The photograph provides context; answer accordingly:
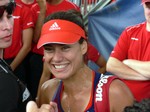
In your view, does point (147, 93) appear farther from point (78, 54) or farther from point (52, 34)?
point (52, 34)

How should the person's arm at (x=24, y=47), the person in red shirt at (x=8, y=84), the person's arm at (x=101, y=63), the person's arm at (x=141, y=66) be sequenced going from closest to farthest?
the person in red shirt at (x=8, y=84)
the person's arm at (x=141, y=66)
the person's arm at (x=101, y=63)
the person's arm at (x=24, y=47)

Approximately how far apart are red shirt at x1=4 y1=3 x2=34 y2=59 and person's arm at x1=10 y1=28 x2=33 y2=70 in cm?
5

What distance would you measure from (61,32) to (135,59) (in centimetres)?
104

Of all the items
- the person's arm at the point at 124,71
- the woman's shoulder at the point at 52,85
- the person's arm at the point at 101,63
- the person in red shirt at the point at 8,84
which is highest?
the person in red shirt at the point at 8,84

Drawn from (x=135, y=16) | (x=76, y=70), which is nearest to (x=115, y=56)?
(x=135, y=16)

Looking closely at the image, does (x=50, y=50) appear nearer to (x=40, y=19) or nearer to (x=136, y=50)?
(x=136, y=50)

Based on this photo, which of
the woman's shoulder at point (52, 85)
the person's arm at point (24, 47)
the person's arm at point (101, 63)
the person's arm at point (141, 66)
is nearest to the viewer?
the woman's shoulder at point (52, 85)

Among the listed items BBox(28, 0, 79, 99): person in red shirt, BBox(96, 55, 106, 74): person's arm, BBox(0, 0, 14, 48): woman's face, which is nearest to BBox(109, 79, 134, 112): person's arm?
BBox(0, 0, 14, 48): woman's face

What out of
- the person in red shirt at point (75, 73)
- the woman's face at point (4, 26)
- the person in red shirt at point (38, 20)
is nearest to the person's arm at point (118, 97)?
the person in red shirt at point (75, 73)

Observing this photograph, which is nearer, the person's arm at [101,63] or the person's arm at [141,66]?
the person's arm at [141,66]

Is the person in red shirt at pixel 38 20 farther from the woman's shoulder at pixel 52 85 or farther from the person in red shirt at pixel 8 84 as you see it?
the person in red shirt at pixel 8 84

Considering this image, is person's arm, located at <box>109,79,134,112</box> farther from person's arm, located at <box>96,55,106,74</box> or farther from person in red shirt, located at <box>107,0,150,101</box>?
person's arm, located at <box>96,55,106,74</box>

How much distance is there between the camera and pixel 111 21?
359 centimetres

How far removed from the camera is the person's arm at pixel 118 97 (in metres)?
1.78
